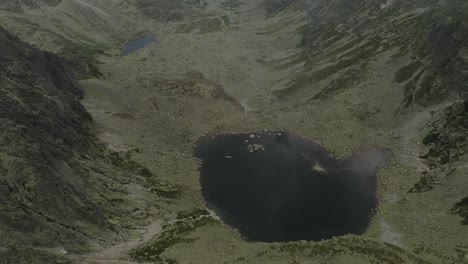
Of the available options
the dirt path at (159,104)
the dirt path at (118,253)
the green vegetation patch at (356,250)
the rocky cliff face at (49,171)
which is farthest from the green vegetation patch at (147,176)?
the green vegetation patch at (356,250)

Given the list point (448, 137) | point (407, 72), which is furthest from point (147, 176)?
Answer: point (407, 72)

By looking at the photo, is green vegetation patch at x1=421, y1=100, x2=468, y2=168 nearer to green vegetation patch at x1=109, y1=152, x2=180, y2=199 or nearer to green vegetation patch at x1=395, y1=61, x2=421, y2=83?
green vegetation patch at x1=395, y1=61, x2=421, y2=83

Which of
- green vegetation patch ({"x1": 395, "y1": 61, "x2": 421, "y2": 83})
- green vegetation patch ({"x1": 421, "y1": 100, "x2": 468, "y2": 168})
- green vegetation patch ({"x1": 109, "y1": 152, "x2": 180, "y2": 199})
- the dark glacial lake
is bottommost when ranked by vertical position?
the dark glacial lake

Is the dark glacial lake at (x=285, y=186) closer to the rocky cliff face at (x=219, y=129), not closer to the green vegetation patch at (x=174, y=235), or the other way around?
the rocky cliff face at (x=219, y=129)

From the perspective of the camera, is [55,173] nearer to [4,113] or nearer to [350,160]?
[4,113]

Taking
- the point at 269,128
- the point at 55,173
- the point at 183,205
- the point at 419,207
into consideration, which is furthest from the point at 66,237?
the point at 269,128

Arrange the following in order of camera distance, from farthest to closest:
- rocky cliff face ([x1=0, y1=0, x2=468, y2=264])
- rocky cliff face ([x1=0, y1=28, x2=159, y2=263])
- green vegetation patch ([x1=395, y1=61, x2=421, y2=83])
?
1. green vegetation patch ([x1=395, y1=61, x2=421, y2=83])
2. rocky cliff face ([x1=0, y1=0, x2=468, y2=264])
3. rocky cliff face ([x1=0, y1=28, x2=159, y2=263])

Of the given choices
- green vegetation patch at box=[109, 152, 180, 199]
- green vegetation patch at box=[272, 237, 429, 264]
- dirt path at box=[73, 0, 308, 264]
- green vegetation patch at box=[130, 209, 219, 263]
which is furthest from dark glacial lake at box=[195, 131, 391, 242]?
dirt path at box=[73, 0, 308, 264]

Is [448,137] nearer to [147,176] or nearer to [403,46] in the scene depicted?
[403,46]
